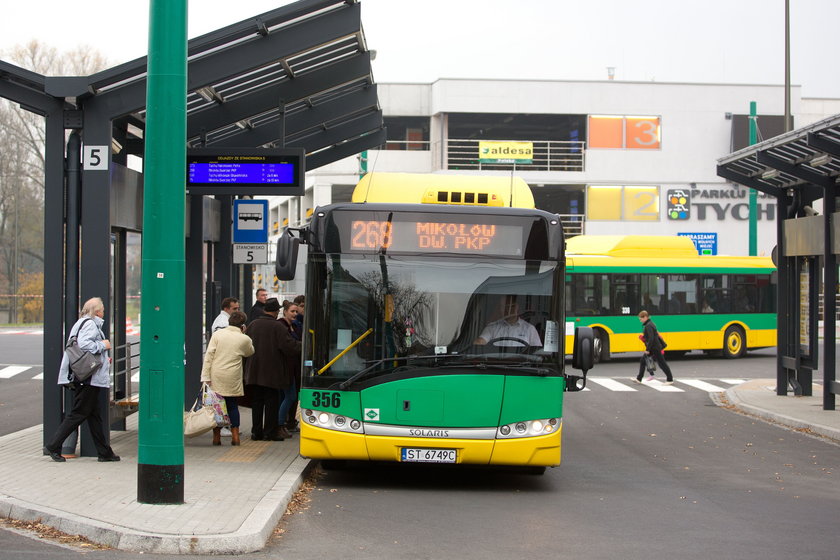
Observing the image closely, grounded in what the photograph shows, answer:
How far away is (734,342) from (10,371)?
791 inches

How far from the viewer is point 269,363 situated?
42.2 ft

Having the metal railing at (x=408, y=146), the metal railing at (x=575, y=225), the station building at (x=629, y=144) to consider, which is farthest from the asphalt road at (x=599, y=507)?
the metal railing at (x=408, y=146)

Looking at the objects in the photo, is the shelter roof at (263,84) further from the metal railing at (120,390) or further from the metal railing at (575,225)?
the metal railing at (575,225)

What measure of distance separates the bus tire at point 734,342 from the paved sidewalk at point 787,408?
8.36m

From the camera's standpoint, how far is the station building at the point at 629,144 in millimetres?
48688

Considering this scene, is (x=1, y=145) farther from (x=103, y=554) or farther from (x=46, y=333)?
(x=103, y=554)

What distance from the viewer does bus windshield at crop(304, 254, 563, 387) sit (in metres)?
10.2

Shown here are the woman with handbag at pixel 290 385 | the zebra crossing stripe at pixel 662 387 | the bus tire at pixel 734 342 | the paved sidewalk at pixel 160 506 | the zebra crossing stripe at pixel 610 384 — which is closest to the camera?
the paved sidewalk at pixel 160 506

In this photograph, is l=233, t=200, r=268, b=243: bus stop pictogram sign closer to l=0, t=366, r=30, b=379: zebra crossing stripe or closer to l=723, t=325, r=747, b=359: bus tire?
l=0, t=366, r=30, b=379: zebra crossing stripe

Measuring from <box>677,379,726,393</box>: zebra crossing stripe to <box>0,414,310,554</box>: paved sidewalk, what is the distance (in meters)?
13.5

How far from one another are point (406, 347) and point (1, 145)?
49821mm

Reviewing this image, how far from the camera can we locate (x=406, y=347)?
10258mm

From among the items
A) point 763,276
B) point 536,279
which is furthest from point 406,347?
point 763,276

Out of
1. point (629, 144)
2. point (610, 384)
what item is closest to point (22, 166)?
point (629, 144)
